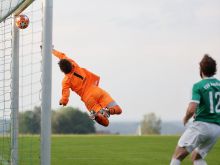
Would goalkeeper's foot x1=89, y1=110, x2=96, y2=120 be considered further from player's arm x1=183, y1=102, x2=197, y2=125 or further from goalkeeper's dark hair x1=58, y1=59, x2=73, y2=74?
player's arm x1=183, y1=102, x2=197, y2=125

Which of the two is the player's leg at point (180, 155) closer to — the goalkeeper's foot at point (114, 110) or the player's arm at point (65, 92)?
the player's arm at point (65, 92)

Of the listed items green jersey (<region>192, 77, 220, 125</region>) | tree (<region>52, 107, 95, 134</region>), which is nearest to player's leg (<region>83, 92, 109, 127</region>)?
green jersey (<region>192, 77, 220, 125</region>)

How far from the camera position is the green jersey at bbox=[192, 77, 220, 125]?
7.47m

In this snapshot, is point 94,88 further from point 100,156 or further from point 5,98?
point 100,156

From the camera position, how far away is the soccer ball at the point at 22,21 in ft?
31.8

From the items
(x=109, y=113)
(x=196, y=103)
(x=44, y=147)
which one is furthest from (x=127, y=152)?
(x=196, y=103)

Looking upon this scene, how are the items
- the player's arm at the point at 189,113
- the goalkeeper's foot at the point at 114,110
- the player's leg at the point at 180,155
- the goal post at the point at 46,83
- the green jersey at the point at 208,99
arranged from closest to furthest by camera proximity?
the player's arm at the point at 189,113 → the green jersey at the point at 208,99 → the player's leg at the point at 180,155 → the goal post at the point at 46,83 → the goalkeeper's foot at the point at 114,110

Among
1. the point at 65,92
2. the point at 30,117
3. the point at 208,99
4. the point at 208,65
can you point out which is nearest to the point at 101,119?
the point at 65,92

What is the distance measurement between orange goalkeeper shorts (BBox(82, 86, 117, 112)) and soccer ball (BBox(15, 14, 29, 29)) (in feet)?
5.34

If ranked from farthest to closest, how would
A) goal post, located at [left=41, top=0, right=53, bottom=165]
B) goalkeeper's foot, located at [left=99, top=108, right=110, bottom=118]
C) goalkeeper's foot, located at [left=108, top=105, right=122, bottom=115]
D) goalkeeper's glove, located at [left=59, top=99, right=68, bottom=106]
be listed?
goalkeeper's foot, located at [left=108, top=105, right=122, bottom=115]
goalkeeper's foot, located at [left=99, top=108, right=110, bottom=118]
goalkeeper's glove, located at [left=59, top=99, right=68, bottom=106]
goal post, located at [left=41, top=0, right=53, bottom=165]

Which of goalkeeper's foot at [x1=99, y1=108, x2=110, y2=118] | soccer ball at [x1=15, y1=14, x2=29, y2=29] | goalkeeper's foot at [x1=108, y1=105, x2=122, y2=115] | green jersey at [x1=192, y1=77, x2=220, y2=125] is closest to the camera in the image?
green jersey at [x1=192, y1=77, x2=220, y2=125]

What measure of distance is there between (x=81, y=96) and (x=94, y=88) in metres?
0.29

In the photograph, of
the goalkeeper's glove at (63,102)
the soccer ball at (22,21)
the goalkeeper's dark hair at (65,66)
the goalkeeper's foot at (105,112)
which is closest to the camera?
the goalkeeper's glove at (63,102)

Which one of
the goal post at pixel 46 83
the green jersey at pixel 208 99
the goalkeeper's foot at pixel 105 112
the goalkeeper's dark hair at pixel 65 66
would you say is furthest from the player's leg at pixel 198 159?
the goalkeeper's dark hair at pixel 65 66
